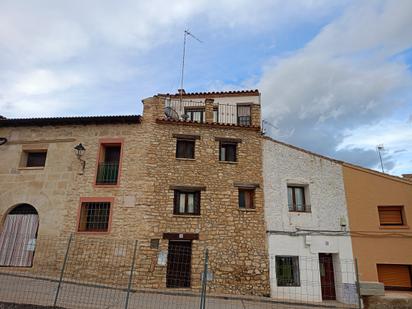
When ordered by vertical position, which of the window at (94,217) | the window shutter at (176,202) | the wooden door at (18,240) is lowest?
the wooden door at (18,240)

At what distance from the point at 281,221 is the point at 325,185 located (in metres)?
2.92

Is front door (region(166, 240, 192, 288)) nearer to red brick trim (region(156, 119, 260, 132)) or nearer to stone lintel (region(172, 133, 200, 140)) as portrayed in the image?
stone lintel (region(172, 133, 200, 140))

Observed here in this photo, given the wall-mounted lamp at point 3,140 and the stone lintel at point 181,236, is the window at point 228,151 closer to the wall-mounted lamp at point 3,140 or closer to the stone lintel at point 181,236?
the stone lintel at point 181,236

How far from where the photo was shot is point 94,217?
40.2 ft

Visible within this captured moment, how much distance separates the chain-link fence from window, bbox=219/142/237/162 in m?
4.29

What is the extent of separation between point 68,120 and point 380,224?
15306 millimetres

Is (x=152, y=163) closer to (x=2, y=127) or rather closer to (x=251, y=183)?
(x=251, y=183)

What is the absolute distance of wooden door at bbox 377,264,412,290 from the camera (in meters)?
12.2

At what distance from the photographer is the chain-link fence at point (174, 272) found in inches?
427

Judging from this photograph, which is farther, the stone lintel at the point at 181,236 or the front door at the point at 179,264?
the stone lintel at the point at 181,236

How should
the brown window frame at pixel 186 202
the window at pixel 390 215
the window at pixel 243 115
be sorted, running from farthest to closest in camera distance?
1. the window at pixel 243 115
2. the window at pixel 390 215
3. the brown window frame at pixel 186 202

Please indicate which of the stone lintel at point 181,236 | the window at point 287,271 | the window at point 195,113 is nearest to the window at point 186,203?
the stone lintel at point 181,236

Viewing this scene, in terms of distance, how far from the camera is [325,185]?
531 inches

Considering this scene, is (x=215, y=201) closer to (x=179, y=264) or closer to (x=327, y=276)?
(x=179, y=264)
